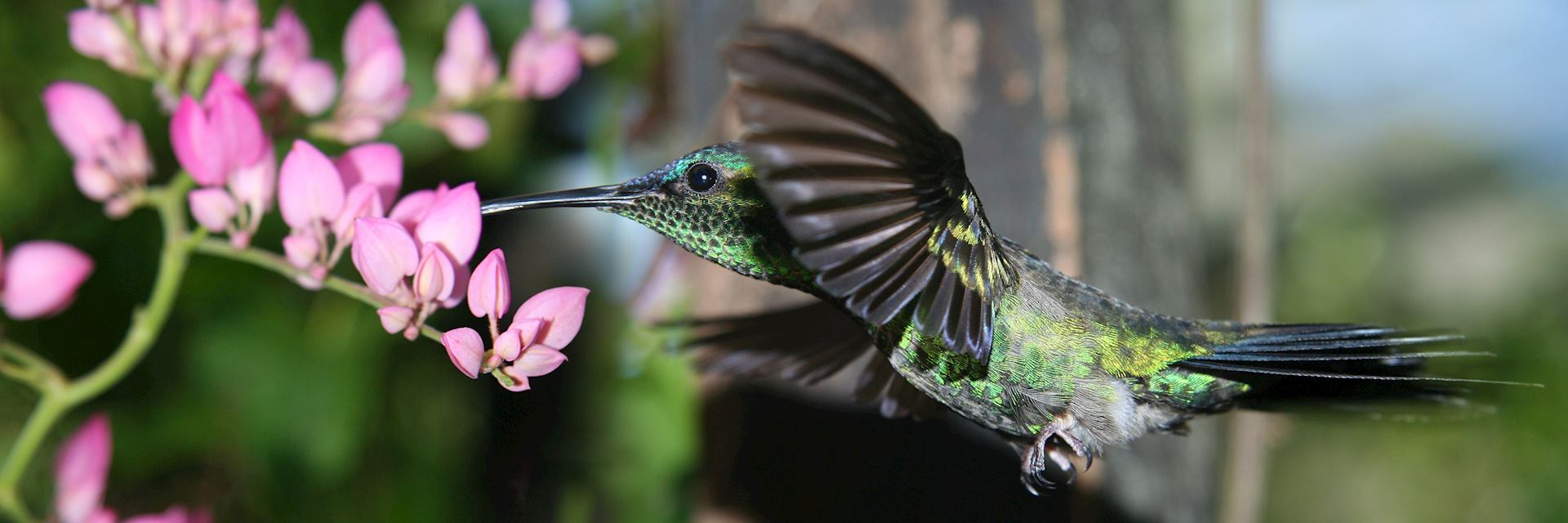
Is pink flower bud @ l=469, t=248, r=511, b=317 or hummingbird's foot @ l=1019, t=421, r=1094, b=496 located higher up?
hummingbird's foot @ l=1019, t=421, r=1094, b=496

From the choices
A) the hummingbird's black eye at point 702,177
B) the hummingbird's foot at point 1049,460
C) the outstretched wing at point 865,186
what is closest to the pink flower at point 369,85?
the hummingbird's black eye at point 702,177

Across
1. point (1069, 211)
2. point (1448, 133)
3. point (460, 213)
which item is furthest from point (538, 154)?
point (1448, 133)

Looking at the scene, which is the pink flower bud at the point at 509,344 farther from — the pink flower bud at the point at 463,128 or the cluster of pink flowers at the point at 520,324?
the pink flower bud at the point at 463,128

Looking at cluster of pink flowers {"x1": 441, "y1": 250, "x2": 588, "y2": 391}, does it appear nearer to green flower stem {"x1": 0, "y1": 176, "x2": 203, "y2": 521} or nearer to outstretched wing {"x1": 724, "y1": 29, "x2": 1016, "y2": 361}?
outstretched wing {"x1": 724, "y1": 29, "x2": 1016, "y2": 361}

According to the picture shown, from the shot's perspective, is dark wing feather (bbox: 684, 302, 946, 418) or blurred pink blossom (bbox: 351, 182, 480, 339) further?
dark wing feather (bbox: 684, 302, 946, 418)

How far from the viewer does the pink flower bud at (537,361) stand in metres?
0.42

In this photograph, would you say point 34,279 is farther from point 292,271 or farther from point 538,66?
point 538,66

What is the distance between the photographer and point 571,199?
21.0 inches

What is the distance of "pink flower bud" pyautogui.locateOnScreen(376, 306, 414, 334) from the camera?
43 cm

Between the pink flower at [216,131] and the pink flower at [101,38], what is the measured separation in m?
0.12

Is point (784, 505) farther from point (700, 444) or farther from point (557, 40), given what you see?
point (557, 40)

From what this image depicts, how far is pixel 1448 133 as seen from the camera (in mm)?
2959

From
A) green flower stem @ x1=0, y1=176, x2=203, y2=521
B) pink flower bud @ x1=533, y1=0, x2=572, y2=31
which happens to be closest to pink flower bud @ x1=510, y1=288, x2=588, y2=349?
green flower stem @ x1=0, y1=176, x2=203, y2=521

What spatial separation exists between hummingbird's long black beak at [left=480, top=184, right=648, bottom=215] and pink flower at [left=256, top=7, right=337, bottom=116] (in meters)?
0.15
